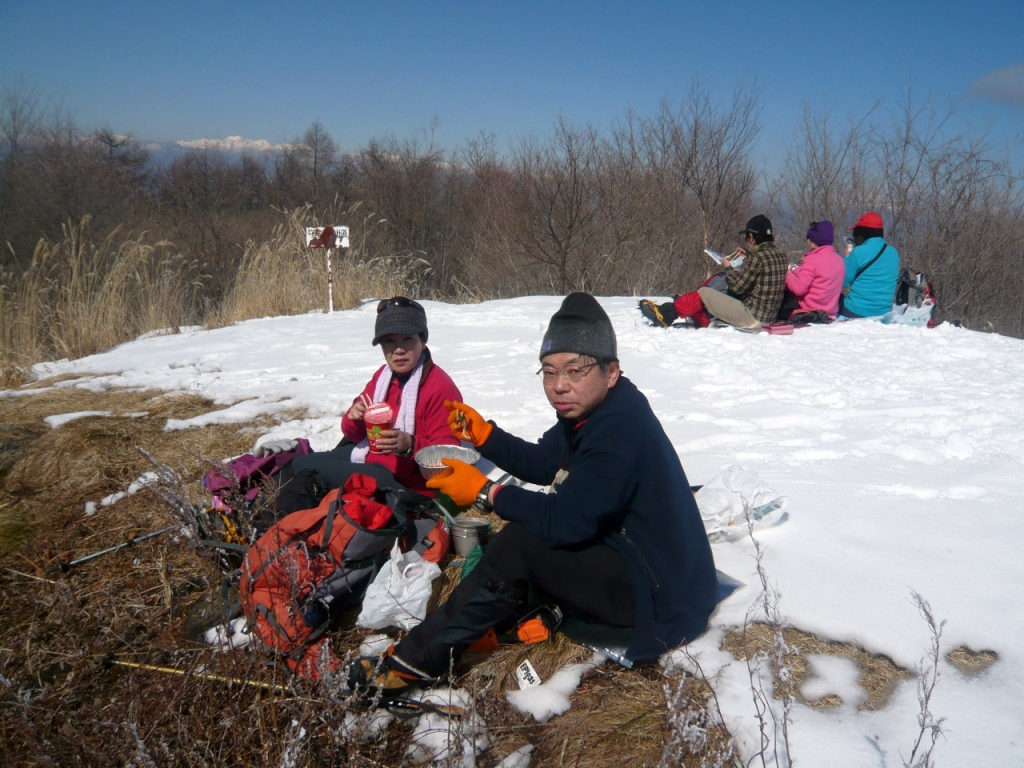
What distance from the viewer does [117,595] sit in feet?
8.67

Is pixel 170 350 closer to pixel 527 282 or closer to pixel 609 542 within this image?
pixel 609 542

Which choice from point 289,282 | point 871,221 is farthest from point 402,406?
point 871,221

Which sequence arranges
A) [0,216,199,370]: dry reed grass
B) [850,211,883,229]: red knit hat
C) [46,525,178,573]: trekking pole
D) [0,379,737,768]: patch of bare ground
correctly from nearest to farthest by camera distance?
[0,379,737,768]: patch of bare ground < [46,525,178,573]: trekking pole < [0,216,199,370]: dry reed grass < [850,211,883,229]: red knit hat

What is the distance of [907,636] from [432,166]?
20.4 metres

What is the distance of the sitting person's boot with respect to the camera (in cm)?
198

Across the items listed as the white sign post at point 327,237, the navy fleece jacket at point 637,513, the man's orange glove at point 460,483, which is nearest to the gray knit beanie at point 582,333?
the navy fleece jacket at point 637,513

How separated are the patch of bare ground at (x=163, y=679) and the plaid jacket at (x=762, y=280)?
5193 millimetres

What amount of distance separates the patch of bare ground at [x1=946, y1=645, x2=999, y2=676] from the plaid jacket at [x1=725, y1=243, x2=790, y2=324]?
5587mm

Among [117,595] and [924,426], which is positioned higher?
[924,426]

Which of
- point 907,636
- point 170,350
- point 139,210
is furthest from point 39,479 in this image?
point 139,210

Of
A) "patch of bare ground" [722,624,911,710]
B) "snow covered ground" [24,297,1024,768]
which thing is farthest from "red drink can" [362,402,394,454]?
→ "patch of bare ground" [722,624,911,710]

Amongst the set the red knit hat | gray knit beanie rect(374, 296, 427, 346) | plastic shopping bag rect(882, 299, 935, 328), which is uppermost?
the red knit hat

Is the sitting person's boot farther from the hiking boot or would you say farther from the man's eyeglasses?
the hiking boot

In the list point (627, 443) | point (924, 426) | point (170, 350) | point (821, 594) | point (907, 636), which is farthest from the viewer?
→ point (170, 350)
